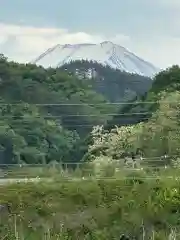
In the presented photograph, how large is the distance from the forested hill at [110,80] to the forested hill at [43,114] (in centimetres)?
198

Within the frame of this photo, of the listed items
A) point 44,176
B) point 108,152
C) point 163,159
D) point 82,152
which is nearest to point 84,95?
point 82,152

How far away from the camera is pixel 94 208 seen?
816 centimetres

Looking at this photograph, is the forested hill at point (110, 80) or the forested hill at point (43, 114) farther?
the forested hill at point (110, 80)

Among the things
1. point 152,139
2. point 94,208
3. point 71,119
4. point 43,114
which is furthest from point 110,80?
point 94,208

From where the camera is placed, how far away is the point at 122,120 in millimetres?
17188

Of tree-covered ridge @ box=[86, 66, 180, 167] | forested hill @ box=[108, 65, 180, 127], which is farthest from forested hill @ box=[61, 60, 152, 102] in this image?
tree-covered ridge @ box=[86, 66, 180, 167]

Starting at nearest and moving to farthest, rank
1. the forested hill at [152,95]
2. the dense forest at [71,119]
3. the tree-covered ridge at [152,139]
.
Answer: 1. the tree-covered ridge at [152,139]
2. the dense forest at [71,119]
3. the forested hill at [152,95]

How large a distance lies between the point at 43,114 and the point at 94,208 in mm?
11291

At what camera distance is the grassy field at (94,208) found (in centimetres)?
786

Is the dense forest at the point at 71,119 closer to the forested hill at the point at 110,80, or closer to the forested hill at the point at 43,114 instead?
the forested hill at the point at 43,114

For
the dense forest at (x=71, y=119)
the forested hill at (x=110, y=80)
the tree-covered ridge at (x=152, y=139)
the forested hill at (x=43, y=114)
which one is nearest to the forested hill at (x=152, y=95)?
the dense forest at (x=71, y=119)

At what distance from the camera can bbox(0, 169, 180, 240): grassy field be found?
25.8ft

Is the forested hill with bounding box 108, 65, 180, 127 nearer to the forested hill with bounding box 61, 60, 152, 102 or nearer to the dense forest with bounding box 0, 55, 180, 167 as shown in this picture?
the dense forest with bounding box 0, 55, 180, 167

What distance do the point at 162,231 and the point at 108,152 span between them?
6241 mm
